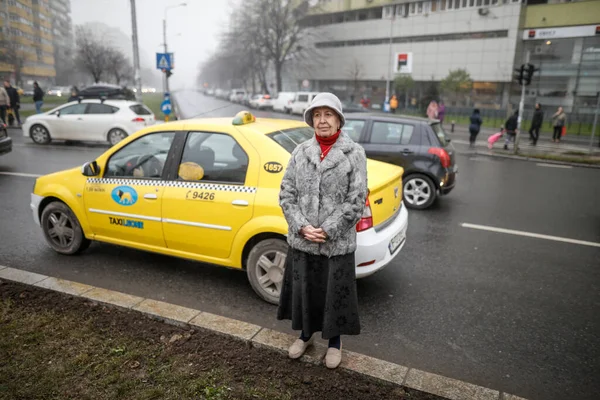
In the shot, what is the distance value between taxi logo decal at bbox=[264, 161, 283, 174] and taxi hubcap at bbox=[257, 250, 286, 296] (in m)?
0.71

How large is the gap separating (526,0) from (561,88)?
10.4 metres

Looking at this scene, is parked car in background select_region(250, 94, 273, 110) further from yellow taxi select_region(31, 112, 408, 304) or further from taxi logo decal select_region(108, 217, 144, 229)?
taxi logo decal select_region(108, 217, 144, 229)

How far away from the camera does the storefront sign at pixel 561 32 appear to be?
4103cm

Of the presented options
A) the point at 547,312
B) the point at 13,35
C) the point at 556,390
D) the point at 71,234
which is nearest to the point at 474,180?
the point at 547,312

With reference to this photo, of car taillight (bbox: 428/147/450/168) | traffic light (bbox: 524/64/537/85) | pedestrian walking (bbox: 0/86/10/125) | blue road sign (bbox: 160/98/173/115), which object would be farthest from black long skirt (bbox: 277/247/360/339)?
pedestrian walking (bbox: 0/86/10/125)

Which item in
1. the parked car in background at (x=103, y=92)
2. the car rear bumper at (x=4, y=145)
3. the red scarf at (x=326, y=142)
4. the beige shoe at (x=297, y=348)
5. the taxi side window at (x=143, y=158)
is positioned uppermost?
the parked car in background at (x=103, y=92)

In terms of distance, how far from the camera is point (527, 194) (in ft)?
29.9

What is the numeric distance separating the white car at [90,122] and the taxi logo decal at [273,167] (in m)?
11.7

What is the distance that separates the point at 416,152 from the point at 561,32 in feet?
149

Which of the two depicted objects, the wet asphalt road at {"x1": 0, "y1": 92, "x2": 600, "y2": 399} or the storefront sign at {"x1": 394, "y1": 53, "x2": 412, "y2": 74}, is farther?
the storefront sign at {"x1": 394, "y1": 53, "x2": 412, "y2": 74}

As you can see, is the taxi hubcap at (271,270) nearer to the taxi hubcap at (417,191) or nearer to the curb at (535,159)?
the taxi hubcap at (417,191)

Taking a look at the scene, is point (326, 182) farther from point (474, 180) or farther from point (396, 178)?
point (474, 180)

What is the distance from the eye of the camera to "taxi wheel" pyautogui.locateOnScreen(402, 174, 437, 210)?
7750 mm

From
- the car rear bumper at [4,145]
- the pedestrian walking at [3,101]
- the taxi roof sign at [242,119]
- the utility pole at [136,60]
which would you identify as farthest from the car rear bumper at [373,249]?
the utility pole at [136,60]
